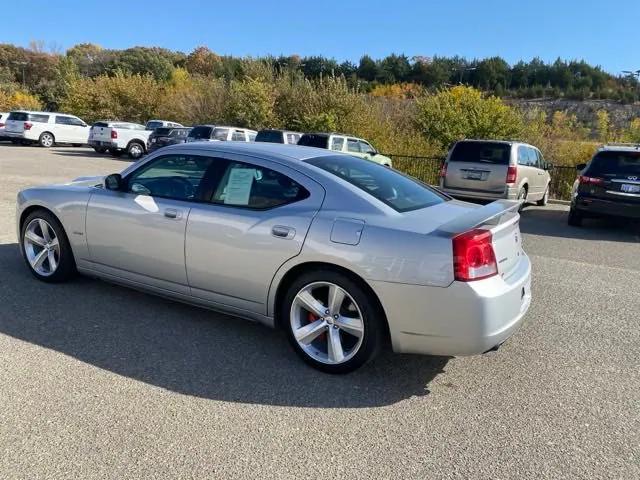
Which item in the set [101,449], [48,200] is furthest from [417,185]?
[48,200]

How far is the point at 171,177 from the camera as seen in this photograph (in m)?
4.43

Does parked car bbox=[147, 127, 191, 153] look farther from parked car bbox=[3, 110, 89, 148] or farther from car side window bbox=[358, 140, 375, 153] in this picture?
parked car bbox=[3, 110, 89, 148]

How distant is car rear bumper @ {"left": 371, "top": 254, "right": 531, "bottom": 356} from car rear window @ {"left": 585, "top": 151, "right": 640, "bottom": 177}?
7.73 m

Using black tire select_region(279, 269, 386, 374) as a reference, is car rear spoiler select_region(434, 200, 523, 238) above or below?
above

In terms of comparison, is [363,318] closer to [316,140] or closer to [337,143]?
[316,140]

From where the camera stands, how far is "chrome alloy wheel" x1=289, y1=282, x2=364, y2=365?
11.2 feet

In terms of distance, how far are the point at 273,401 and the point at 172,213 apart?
69.9 inches

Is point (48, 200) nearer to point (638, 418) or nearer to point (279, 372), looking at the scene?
point (279, 372)

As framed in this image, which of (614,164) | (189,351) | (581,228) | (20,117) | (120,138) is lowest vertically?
(189,351)

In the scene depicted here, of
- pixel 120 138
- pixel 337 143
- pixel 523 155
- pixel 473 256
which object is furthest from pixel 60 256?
pixel 120 138

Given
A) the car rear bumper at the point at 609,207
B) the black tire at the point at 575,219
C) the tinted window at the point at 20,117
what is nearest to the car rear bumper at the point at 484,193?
the black tire at the point at 575,219

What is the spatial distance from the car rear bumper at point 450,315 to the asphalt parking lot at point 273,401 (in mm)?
369

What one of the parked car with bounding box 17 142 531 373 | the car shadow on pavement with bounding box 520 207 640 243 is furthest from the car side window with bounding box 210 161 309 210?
the car shadow on pavement with bounding box 520 207 640 243

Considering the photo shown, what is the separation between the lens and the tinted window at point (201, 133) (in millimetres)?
19842
